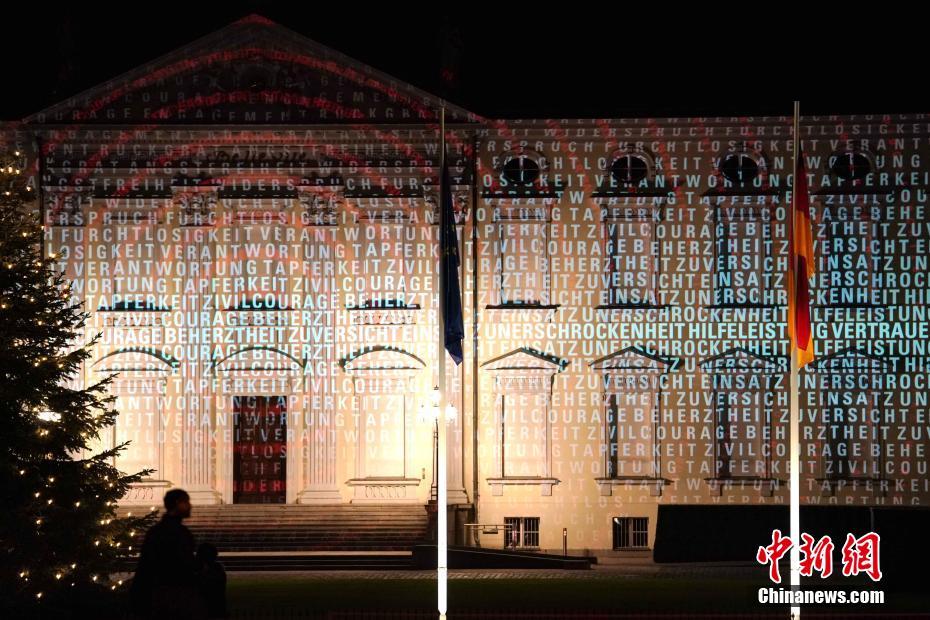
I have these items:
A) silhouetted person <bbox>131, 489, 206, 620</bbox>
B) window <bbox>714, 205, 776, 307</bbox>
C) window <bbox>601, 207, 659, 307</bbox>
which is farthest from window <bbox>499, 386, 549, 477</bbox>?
silhouetted person <bbox>131, 489, 206, 620</bbox>

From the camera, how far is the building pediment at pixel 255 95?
3969cm

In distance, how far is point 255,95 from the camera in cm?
4000

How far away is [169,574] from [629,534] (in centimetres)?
2522

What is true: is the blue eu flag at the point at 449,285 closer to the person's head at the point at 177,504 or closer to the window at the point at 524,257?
the person's head at the point at 177,504

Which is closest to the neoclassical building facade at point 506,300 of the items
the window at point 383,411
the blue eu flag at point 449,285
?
the window at point 383,411

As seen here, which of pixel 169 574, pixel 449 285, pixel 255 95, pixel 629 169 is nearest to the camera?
pixel 169 574

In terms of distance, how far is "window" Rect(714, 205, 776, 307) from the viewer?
132 feet

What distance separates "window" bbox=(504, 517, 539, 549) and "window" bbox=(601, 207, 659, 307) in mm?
5781

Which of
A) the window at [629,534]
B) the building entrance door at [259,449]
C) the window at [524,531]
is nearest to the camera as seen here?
the window at [524,531]

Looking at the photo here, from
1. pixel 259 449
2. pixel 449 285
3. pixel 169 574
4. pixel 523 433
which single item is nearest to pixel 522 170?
pixel 523 433

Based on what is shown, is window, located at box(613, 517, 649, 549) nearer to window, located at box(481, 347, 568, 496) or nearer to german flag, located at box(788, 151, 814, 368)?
window, located at box(481, 347, 568, 496)

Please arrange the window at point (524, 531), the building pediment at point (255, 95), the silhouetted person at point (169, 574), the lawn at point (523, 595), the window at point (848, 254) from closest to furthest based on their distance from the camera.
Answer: the silhouetted person at point (169, 574) < the lawn at point (523, 595) < the building pediment at point (255, 95) < the window at point (524, 531) < the window at point (848, 254)

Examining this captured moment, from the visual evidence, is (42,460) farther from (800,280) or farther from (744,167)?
(744,167)

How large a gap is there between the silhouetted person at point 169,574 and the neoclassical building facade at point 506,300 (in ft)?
78.2
